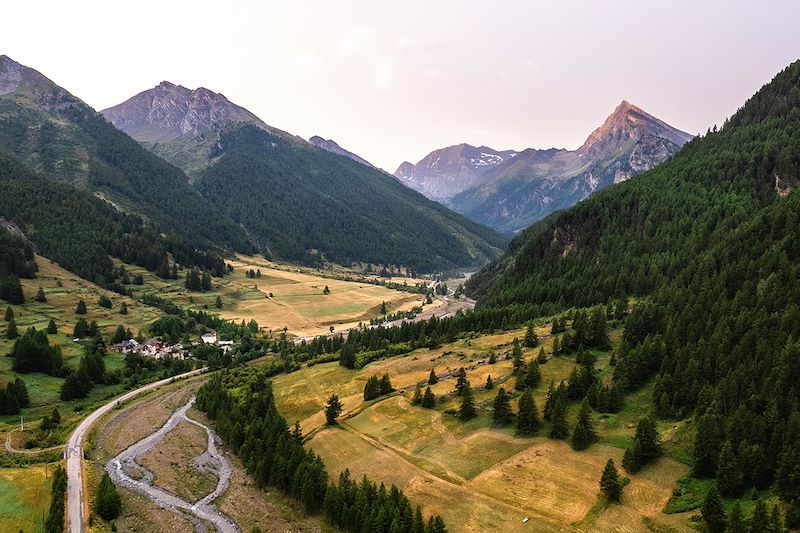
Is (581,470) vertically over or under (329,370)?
over

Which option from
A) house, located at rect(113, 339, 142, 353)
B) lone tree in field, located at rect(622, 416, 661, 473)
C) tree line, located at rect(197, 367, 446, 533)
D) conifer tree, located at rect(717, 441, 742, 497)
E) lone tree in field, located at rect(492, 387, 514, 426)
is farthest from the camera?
house, located at rect(113, 339, 142, 353)

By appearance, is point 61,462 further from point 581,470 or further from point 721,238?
point 721,238

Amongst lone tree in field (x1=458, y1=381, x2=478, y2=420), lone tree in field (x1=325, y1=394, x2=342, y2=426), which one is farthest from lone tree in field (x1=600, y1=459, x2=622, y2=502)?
lone tree in field (x1=325, y1=394, x2=342, y2=426)

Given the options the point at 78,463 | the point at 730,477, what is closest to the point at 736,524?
the point at 730,477

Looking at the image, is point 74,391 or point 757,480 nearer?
point 757,480

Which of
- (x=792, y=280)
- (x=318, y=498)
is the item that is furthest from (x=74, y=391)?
(x=792, y=280)

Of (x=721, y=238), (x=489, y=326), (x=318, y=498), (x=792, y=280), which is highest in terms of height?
(x=721, y=238)

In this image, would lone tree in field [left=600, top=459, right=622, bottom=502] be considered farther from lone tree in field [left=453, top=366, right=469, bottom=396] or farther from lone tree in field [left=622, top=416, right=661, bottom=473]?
lone tree in field [left=453, top=366, right=469, bottom=396]
